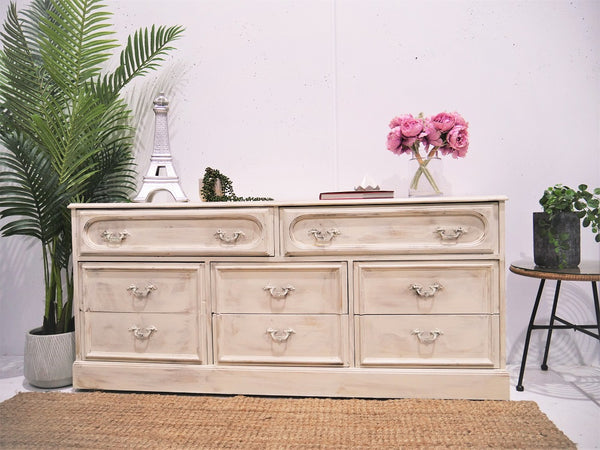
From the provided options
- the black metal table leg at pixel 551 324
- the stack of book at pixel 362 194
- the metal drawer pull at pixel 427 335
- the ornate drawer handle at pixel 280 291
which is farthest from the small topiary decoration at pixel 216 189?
the black metal table leg at pixel 551 324

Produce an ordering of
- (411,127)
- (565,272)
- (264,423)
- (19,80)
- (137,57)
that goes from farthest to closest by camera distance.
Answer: (137,57)
(19,80)
(411,127)
(565,272)
(264,423)

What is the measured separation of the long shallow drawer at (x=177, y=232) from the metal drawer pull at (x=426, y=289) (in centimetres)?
62

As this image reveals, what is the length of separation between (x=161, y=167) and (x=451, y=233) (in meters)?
1.44

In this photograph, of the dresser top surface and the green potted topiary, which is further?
the green potted topiary

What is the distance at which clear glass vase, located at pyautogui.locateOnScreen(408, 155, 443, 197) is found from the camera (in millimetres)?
2191

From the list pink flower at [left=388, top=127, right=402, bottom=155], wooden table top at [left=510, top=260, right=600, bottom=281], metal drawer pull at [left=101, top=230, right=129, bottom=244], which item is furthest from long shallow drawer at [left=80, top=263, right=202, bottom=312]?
wooden table top at [left=510, top=260, right=600, bottom=281]

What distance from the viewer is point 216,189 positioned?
2.30 metres

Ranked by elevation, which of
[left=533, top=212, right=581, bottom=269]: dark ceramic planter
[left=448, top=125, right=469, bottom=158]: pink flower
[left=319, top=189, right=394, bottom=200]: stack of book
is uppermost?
[left=448, top=125, right=469, bottom=158]: pink flower

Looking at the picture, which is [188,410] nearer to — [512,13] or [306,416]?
[306,416]

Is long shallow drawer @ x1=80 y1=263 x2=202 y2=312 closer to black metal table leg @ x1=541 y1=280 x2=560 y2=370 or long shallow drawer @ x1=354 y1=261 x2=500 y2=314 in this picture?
long shallow drawer @ x1=354 y1=261 x2=500 y2=314

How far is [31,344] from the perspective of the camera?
2195mm

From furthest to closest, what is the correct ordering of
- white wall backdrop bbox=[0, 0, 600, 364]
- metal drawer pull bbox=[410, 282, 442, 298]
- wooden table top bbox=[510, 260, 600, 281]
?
white wall backdrop bbox=[0, 0, 600, 364], metal drawer pull bbox=[410, 282, 442, 298], wooden table top bbox=[510, 260, 600, 281]

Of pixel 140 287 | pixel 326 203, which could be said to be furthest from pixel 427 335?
pixel 140 287

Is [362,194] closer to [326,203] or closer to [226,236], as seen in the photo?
[326,203]
